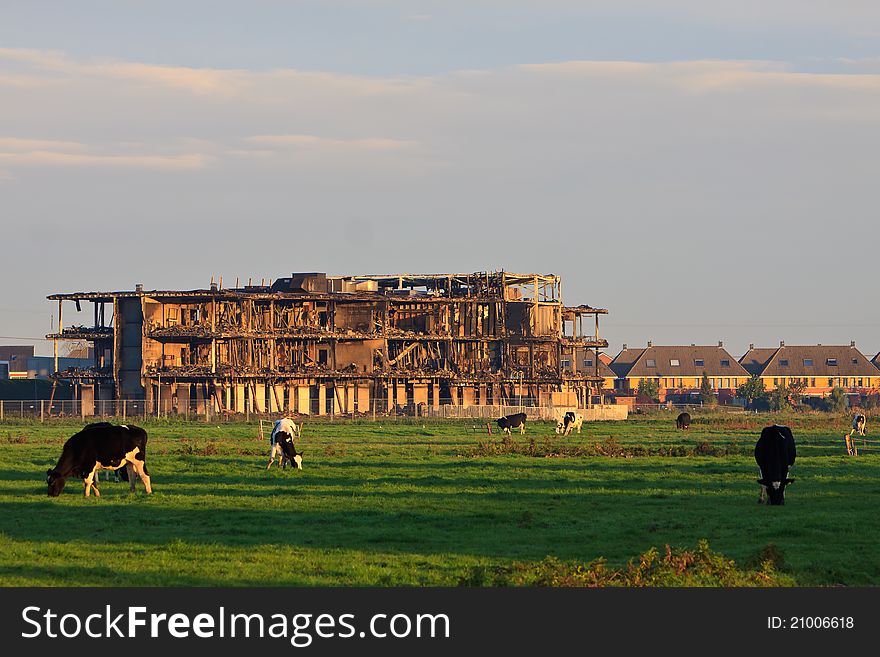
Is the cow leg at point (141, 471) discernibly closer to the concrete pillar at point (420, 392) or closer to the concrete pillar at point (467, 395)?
the concrete pillar at point (420, 392)

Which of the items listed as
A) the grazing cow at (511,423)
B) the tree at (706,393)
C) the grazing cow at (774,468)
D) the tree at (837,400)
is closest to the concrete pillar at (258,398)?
the grazing cow at (511,423)

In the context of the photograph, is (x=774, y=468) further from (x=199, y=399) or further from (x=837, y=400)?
(x=837, y=400)

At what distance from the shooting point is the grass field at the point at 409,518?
20.4m

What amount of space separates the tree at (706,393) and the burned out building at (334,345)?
43.7 m

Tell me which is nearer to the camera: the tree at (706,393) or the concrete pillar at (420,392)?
the concrete pillar at (420,392)

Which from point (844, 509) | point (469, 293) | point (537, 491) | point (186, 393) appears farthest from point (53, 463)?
point (469, 293)

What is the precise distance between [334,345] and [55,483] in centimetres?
9196

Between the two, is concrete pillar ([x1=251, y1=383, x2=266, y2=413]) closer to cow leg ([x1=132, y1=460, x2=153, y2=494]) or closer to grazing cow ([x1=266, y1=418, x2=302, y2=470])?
grazing cow ([x1=266, y1=418, x2=302, y2=470])

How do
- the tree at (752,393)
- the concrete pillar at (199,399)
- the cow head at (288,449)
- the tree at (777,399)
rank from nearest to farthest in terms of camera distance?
the cow head at (288,449)
the concrete pillar at (199,399)
the tree at (777,399)
the tree at (752,393)

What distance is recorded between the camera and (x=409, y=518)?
26891 mm

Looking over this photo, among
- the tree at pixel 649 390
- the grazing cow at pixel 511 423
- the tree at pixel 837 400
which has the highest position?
the tree at pixel 649 390

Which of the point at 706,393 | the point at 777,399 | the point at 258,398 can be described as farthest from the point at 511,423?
the point at 706,393

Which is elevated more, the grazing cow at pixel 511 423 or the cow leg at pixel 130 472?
the grazing cow at pixel 511 423

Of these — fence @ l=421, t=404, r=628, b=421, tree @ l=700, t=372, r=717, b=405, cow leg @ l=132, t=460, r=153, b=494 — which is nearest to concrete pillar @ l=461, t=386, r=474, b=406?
fence @ l=421, t=404, r=628, b=421
